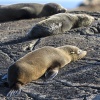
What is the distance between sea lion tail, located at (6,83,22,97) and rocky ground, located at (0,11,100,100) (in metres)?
0.06

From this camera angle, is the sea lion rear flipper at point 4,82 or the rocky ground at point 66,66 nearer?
the rocky ground at point 66,66

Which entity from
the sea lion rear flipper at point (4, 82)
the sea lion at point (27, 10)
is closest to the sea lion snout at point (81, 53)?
the sea lion rear flipper at point (4, 82)

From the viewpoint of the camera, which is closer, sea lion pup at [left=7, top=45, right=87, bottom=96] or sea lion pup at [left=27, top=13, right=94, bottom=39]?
sea lion pup at [left=7, top=45, right=87, bottom=96]

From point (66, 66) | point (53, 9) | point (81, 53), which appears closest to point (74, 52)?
point (81, 53)

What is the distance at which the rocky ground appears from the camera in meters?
5.66

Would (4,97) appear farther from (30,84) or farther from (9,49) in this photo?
(9,49)

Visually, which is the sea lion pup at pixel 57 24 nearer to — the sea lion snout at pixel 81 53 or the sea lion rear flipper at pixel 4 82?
the sea lion snout at pixel 81 53

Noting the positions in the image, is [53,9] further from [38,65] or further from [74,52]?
[38,65]

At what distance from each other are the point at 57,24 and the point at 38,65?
9.68 ft

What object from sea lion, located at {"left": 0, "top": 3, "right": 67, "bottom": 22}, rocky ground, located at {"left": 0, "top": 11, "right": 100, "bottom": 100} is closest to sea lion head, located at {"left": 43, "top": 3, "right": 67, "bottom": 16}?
sea lion, located at {"left": 0, "top": 3, "right": 67, "bottom": 22}

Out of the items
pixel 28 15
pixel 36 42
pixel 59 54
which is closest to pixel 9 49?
pixel 36 42

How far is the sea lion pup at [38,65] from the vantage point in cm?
588

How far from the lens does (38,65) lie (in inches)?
245

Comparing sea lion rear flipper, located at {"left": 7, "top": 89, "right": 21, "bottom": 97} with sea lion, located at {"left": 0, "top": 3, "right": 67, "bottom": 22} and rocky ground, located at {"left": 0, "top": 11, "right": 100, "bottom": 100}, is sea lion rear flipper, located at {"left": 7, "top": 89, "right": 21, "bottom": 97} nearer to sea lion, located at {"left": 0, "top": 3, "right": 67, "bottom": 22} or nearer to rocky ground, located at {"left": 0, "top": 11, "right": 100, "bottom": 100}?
rocky ground, located at {"left": 0, "top": 11, "right": 100, "bottom": 100}
